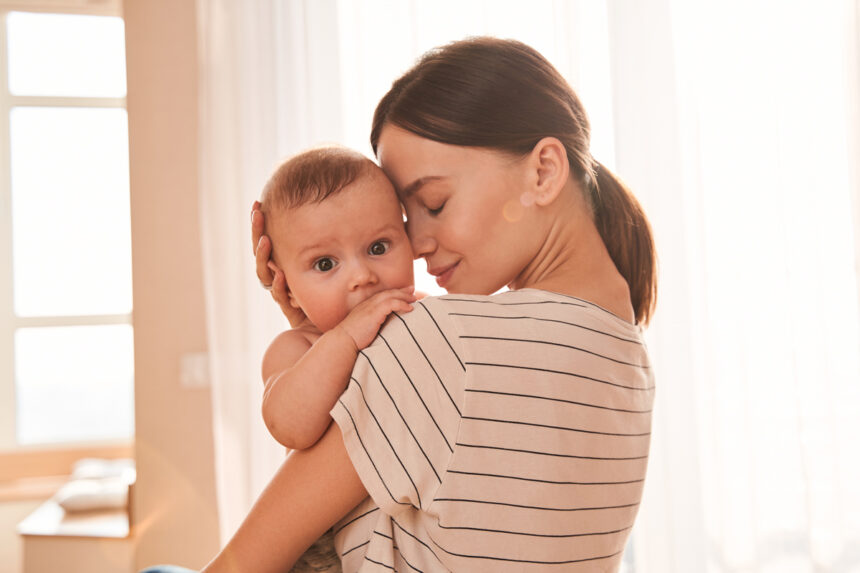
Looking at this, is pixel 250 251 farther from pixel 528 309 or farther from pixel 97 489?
→ pixel 528 309

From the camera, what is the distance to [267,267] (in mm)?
1212

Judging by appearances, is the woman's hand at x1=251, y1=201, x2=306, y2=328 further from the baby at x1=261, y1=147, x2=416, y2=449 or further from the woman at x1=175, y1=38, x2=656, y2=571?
the woman at x1=175, y1=38, x2=656, y2=571

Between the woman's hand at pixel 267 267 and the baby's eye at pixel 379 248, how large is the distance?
0.54ft

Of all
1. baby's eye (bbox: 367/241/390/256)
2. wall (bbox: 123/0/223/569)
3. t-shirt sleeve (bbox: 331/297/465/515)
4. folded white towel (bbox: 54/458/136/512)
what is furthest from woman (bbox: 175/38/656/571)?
folded white towel (bbox: 54/458/136/512)

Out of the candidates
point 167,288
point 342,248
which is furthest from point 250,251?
point 342,248

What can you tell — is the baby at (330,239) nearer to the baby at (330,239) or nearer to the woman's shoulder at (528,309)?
the baby at (330,239)

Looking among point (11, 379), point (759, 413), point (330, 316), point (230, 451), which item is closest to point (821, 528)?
point (759, 413)

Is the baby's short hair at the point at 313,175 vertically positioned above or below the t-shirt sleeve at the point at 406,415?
above

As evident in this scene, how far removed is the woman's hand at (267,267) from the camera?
1178 millimetres

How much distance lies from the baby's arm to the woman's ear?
29 centimetres

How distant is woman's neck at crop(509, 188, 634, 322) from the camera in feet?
3.24

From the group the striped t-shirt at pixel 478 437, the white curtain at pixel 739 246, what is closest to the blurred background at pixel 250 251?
the white curtain at pixel 739 246

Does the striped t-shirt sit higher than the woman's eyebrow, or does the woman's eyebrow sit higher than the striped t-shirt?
the woman's eyebrow

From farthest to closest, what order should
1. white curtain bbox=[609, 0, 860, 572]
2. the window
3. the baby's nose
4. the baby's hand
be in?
the window → white curtain bbox=[609, 0, 860, 572] → the baby's nose → the baby's hand
